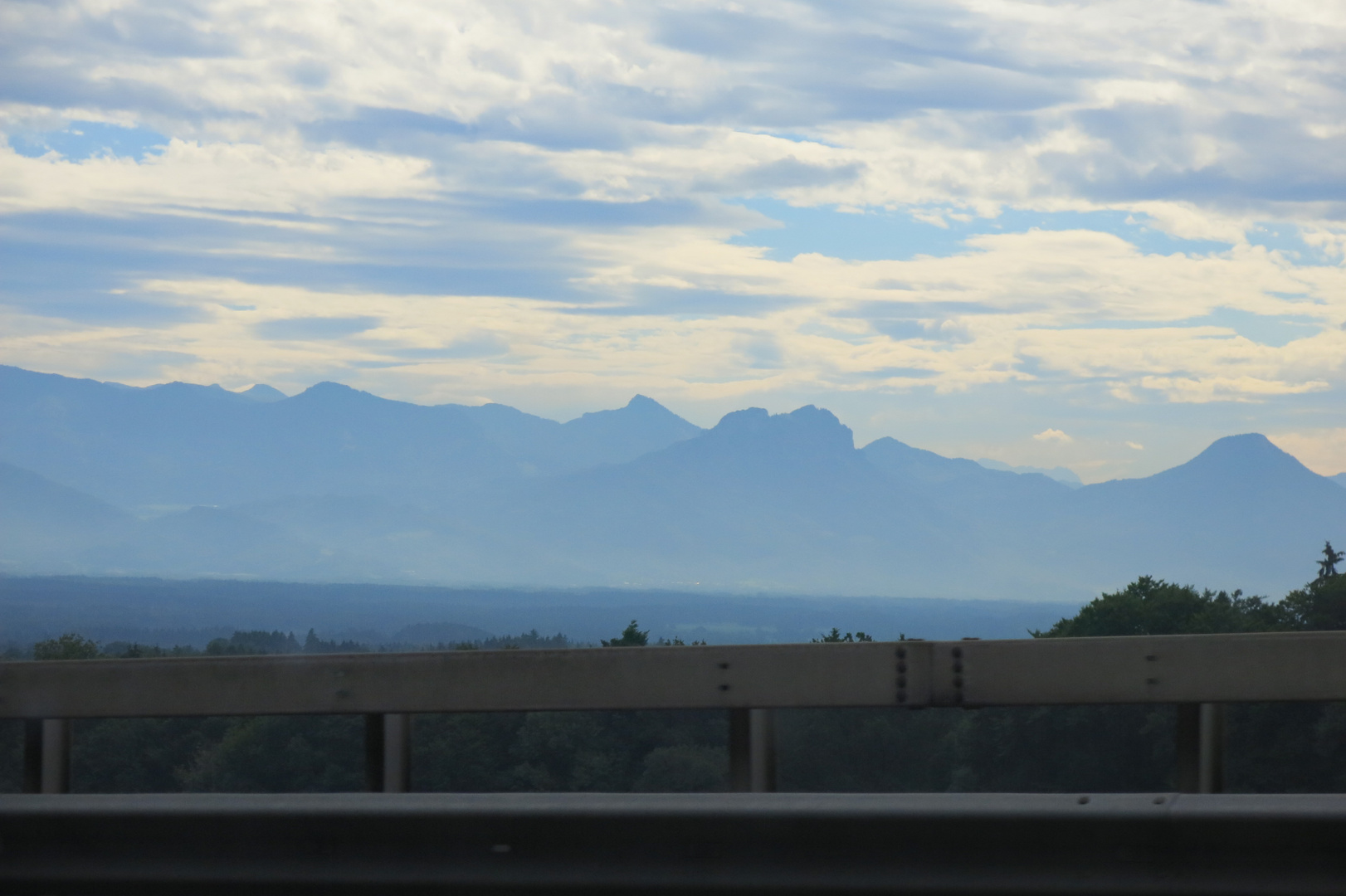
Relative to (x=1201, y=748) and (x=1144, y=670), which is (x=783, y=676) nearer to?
(x=1144, y=670)

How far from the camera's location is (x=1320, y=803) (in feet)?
11.3

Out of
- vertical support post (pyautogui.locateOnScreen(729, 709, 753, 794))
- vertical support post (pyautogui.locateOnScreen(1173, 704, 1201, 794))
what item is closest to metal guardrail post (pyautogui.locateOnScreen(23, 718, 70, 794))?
vertical support post (pyautogui.locateOnScreen(729, 709, 753, 794))

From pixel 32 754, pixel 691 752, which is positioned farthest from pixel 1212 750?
pixel 32 754

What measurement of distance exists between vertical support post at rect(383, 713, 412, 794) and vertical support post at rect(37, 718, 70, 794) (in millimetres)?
1260

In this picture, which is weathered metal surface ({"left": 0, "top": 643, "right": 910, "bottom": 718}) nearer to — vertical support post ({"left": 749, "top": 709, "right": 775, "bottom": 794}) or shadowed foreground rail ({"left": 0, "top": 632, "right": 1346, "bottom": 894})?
shadowed foreground rail ({"left": 0, "top": 632, "right": 1346, "bottom": 894})

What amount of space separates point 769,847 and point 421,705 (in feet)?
5.55

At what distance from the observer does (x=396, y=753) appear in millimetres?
4789

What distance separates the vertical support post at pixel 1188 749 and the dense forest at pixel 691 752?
158mm

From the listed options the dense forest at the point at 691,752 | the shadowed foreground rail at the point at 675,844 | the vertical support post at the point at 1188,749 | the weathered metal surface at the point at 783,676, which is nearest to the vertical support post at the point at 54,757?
the dense forest at the point at 691,752

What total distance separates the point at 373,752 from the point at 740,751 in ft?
4.55

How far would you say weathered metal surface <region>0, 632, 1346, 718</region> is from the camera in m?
4.48

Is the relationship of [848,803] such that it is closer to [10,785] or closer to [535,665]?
[535,665]

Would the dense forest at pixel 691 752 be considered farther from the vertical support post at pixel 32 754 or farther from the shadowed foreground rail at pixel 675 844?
the shadowed foreground rail at pixel 675 844

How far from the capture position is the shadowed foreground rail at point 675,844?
134 inches
